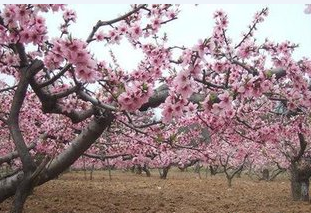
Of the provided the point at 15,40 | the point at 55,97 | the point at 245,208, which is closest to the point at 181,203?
the point at 245,208

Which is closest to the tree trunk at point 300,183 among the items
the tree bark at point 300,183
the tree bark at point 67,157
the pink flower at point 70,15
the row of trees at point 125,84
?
the tree bark at point 300,183

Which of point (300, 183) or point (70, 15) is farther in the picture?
point (300, 183)

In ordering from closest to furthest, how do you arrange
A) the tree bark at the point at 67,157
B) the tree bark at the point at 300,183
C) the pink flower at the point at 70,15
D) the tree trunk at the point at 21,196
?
the tree trunk at the point at 21,196 → the tree bark at the point at 67,157 → the pink flower at the point at 70,15 → the tree bark at the point at 300,183

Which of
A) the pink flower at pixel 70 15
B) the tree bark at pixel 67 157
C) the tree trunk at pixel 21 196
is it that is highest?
the pink flower at pixel 70 15

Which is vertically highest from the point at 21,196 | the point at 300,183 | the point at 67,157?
the point at 300,183

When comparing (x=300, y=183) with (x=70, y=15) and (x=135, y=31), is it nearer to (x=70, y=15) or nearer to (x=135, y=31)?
(x=135, y=31)

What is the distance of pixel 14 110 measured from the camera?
4055 mm

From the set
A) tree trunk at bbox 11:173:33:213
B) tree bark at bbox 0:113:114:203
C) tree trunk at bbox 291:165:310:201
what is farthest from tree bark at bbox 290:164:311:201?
tree trunk at bbox 11:173:33:213

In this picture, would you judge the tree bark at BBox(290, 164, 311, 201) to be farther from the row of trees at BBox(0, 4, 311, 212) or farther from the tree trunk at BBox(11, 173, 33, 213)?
the tree trunk at BBox(11, 173, 33, 213)

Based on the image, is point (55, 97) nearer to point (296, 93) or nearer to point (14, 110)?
point (14, 110)

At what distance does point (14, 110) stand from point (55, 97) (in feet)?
2.70

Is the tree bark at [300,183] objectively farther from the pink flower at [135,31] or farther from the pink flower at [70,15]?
the pink flower at [70,15]

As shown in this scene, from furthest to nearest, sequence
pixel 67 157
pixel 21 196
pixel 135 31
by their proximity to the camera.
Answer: pixel 135 31
pixel 67 157
pixel 21 196

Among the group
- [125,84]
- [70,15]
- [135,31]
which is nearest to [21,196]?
[125,84]
